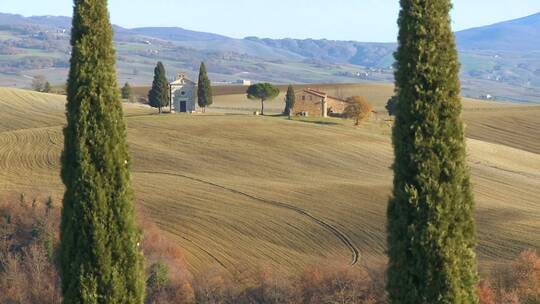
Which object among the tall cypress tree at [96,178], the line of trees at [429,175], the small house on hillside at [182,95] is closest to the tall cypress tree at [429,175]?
the line of trees at [429,175]

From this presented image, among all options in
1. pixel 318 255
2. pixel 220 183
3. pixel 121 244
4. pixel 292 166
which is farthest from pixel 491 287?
pixel 292 166

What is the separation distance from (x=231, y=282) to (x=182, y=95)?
5977 cm

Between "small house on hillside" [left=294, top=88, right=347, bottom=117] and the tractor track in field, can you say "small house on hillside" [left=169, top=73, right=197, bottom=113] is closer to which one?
"small house on hillside" [left=294, top=88, right=347, bottom=117]

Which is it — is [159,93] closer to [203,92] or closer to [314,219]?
[203,92]

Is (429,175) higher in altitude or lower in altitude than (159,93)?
higher

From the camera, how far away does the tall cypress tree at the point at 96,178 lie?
50.1 feet

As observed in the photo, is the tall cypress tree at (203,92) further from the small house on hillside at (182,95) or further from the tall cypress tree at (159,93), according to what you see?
the tall cypress tree at (159,93)

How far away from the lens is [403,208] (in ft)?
43.0

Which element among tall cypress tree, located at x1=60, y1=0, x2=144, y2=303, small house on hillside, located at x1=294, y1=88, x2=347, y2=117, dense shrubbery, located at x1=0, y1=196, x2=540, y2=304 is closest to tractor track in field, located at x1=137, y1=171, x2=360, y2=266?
dense shrubbery, located at x1=0, y1=196, x2=540, y2=304

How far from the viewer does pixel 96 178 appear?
1523 cm

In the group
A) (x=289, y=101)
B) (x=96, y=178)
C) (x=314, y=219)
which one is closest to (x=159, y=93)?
(x=289, y=101)

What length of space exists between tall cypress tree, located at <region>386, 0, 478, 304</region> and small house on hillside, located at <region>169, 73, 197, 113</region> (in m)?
80.3

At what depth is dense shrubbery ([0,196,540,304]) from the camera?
106 feet

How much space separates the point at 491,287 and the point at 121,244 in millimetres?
20326
